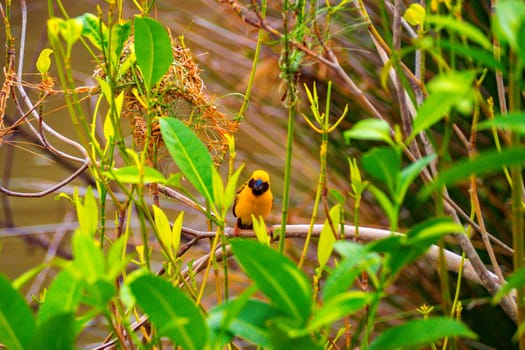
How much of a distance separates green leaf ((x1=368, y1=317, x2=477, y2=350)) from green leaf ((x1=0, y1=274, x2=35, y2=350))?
0.14 meters

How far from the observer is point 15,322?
0.31m

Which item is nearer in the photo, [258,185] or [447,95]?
[447,95]

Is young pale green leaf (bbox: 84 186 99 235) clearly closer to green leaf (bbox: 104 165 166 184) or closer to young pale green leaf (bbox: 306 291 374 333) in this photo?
green leaf (bbox: 104 165 166 184)

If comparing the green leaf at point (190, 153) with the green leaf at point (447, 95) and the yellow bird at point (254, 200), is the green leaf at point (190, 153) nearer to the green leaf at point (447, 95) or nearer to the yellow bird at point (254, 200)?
the green leaf at point (447, 95)

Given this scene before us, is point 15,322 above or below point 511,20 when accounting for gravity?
below

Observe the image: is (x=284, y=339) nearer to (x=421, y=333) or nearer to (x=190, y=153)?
(x=421, y=333)

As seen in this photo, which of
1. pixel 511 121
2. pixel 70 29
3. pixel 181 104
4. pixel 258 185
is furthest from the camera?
pixel 258 185

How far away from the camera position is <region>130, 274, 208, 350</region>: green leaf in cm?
28

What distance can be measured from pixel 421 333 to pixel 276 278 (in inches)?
2.2

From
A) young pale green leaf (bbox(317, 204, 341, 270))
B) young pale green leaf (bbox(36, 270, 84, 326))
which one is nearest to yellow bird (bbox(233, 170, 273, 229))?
young pale green leaf (bbox(317, 204, 341, 270))

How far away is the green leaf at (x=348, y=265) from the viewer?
269 mm

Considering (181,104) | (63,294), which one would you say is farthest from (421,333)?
(181,104)

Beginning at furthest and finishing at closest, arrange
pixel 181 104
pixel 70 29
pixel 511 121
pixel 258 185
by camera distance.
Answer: pixel 258 185 < pixel 181 104 < pixel 70 29 < pixel 511 121

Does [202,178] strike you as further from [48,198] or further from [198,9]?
[48,198]
